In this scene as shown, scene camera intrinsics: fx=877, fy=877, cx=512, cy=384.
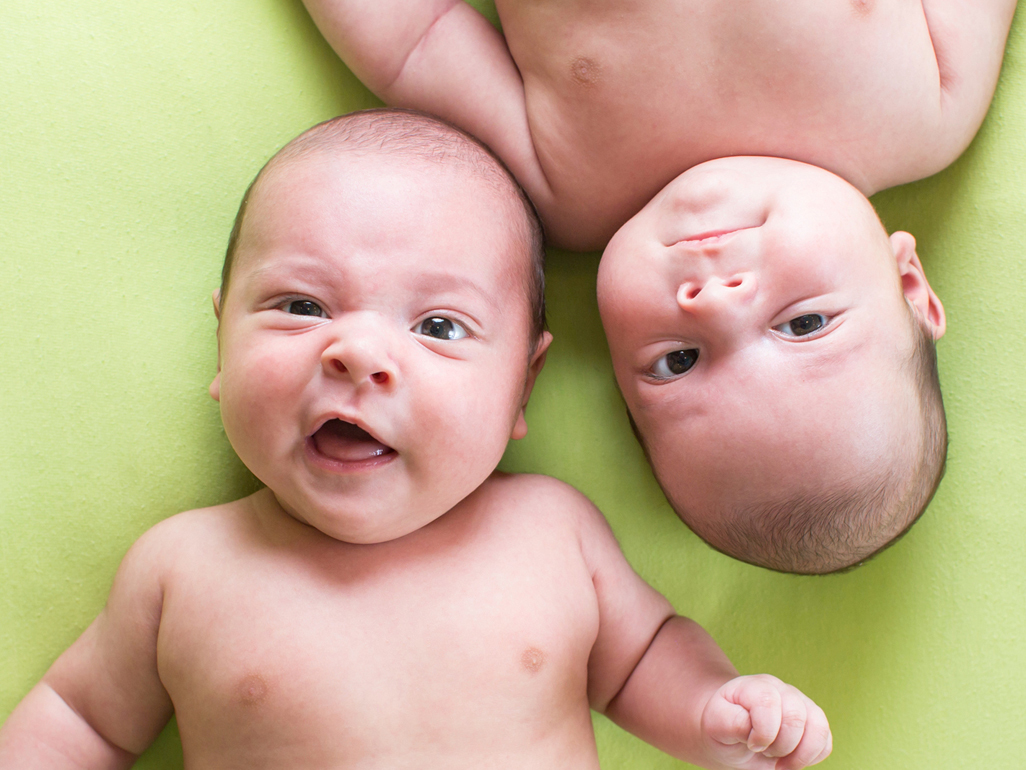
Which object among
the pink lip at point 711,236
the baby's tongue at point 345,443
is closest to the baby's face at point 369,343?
the baby's tongue at point 345,443

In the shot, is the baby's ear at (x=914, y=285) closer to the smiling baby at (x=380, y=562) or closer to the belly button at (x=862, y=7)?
the belly button at (x=862, y=7)

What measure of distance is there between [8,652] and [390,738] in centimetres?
55

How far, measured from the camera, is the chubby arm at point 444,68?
3.85ft

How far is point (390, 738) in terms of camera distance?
3.32 feet

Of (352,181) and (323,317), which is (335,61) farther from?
(323,317)

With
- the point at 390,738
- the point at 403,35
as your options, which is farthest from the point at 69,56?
the point at 390,738

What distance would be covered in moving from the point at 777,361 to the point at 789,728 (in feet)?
1.27

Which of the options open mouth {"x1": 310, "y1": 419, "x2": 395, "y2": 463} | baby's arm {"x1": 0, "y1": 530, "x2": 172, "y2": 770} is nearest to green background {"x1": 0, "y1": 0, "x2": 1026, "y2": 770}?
baby's arm {"x1": 0, "y1": 530, "x2": 172, "y2": 770}

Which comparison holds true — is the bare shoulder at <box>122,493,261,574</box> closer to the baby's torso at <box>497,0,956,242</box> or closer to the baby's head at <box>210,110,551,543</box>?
the baby's head at <box>210,110,551,543</box>

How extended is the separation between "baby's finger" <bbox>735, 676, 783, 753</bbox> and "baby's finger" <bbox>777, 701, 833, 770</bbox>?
4 cm

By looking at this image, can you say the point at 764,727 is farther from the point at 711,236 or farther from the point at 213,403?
the point at 213,403

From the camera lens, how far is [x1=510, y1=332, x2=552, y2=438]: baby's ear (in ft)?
3.81

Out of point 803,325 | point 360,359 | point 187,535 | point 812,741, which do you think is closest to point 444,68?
point 360,359

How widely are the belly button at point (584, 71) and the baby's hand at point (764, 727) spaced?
74cm
